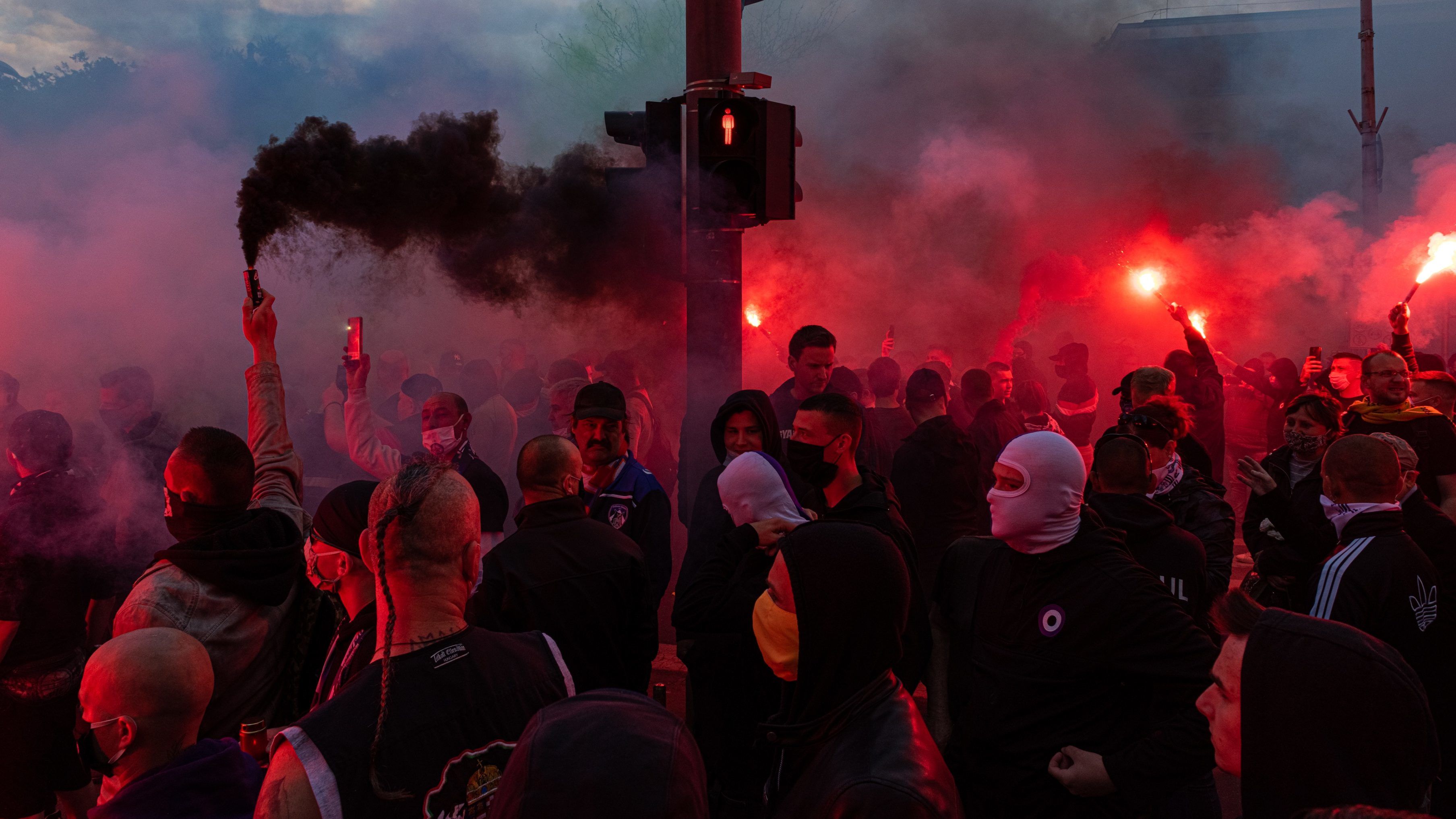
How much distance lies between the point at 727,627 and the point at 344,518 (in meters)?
1.18

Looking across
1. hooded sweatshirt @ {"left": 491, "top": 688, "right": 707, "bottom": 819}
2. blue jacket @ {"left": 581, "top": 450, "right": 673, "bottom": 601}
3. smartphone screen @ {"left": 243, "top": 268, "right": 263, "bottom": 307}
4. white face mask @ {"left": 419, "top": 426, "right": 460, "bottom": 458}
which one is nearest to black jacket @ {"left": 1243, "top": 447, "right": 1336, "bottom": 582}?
blue jacket @ {"left": 581, "top": 450, "right": 673, "bottom": 601}

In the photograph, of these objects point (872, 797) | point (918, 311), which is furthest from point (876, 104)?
point (872, 797)

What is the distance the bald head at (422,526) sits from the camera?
80.8 inches

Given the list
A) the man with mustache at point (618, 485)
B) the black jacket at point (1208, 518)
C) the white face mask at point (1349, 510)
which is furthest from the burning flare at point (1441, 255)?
the man with mustache at point (618, 485)

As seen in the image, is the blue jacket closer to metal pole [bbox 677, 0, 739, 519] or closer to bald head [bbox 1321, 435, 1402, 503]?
metal pole [bbox 677, 0, 739, 519]

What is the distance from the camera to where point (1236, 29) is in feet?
79.4

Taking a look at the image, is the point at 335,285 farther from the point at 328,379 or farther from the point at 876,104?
the point at 876,104

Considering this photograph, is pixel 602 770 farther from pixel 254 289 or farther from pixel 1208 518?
pixel 1208 518

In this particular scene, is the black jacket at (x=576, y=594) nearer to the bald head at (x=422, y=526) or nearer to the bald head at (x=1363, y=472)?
the bald head at (x=422, y=526)

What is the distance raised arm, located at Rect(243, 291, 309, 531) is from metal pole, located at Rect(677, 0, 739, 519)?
235 cm

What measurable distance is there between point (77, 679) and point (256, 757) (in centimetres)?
190

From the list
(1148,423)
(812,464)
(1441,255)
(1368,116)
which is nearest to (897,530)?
(812,464)

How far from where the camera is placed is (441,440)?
16.4 ft

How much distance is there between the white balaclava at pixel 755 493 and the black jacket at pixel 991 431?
3526mm
